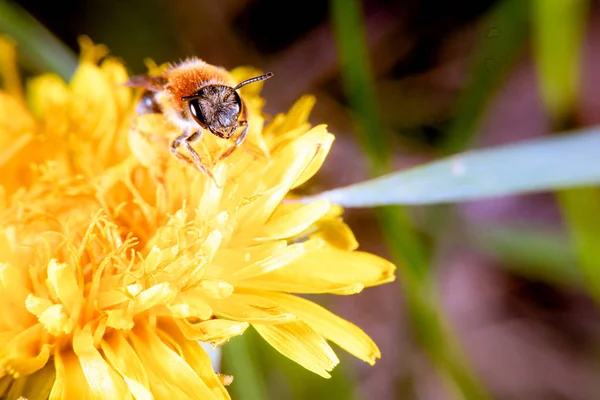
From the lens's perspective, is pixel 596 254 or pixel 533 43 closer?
pixel 596 254

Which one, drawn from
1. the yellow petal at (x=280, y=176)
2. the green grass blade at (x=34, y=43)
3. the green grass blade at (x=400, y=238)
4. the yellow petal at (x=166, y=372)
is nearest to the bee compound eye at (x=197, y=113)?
the yellow petal at (x=280, y=176)

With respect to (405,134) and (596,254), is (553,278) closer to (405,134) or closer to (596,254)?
(596,254)

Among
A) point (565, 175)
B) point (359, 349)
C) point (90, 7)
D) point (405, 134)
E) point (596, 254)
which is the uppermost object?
point (90, 7)

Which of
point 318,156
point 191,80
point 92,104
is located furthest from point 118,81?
point 318,156

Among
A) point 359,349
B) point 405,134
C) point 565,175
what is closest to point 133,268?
point 359,349

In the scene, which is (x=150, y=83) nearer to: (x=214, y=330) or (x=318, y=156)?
(x=318, y=156)

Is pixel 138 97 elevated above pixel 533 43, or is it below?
below
